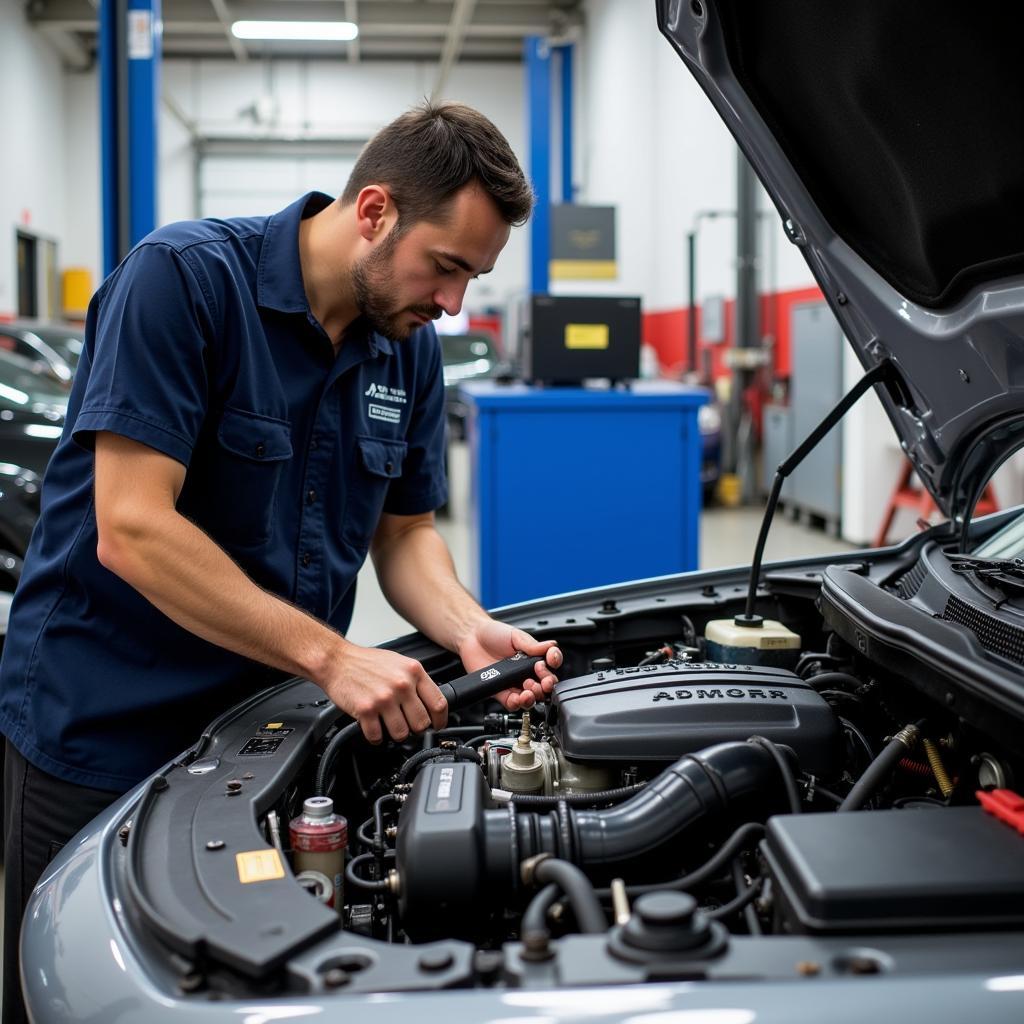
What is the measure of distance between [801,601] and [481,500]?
7.57 ft

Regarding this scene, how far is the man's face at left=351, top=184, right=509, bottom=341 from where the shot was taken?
1534mm

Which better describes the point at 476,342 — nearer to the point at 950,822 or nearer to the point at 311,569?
the point at 311,569

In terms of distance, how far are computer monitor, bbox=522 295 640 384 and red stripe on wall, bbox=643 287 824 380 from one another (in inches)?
76.5

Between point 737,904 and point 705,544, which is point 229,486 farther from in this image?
point 705,544

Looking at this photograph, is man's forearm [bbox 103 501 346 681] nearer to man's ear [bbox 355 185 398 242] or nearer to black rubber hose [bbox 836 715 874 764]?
man's ear [bbox 355 185 398 242]

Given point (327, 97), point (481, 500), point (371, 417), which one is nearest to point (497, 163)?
point (371, 417)

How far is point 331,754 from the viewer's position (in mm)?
1306

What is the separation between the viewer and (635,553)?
13.3 feet

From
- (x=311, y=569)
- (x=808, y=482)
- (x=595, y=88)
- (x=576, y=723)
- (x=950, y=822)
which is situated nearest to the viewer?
(x=950, y=822)

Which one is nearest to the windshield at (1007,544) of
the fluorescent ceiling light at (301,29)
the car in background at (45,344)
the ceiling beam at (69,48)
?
the car in background at (45,344)

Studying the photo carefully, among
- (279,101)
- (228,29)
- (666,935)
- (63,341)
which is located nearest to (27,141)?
(228,29)

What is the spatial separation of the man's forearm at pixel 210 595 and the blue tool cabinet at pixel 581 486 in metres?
2.65

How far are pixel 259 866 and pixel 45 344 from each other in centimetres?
505

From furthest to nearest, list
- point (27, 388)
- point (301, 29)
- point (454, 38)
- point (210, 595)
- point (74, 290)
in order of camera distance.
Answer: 1. point (74, 290)
2. point (454, 38)
3. point (301, 29)
4. point (27, 388)
5. point (210, 595)
